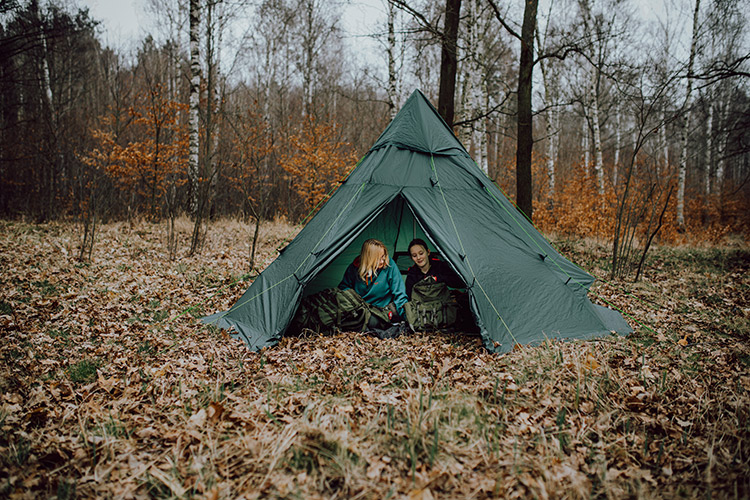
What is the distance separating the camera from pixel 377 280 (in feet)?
14.9

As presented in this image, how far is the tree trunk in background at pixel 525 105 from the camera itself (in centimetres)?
671

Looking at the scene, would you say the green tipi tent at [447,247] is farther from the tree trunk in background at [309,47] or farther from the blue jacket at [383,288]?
the tree trunk in background at [309,47]

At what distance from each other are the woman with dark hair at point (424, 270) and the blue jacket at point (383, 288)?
0.76ft

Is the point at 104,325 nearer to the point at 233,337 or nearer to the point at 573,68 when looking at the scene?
the point at 233,337

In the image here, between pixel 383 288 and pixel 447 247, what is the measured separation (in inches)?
37.3

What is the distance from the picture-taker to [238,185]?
1359 centimetres

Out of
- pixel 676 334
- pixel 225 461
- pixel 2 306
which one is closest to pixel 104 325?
pixel 2 306

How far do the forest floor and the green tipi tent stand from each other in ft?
0.99

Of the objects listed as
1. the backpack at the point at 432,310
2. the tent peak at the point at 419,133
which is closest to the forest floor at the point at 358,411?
the backpack at the point at 432,310

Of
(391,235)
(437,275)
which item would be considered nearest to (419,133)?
(437,275)

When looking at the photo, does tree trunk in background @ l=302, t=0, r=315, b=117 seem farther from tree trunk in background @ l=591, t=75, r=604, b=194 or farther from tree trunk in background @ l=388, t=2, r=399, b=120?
tree trunk in background @ l=591, t=75, r=604, b=194

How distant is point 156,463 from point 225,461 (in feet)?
1.35

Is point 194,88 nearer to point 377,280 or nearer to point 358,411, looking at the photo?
point 377,280

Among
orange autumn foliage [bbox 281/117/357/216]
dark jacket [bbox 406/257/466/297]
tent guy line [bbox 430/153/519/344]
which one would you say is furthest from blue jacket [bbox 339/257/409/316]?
orange autumn foliage [bbox 281/117/357/216]
